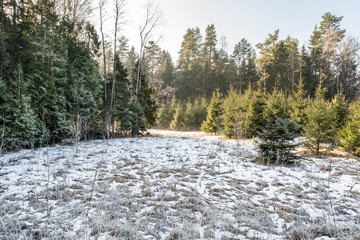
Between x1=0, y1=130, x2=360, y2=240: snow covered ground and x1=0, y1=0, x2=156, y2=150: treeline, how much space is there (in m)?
2.15

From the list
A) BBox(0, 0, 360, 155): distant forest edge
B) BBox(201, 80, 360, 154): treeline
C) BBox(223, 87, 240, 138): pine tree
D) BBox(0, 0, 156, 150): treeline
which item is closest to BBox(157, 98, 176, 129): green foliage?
BBox(0, 0, 360, 155): distant forest edge

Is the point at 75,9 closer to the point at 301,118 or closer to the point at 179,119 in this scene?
the point at 179,119

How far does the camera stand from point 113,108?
14.2m

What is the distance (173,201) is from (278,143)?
5.07 metres

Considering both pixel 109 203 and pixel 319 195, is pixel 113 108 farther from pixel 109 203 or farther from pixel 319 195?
pixel 319 195

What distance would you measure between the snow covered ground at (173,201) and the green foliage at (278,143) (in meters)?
0.60

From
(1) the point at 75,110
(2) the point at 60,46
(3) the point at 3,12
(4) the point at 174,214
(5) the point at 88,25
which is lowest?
(4) the point at 174,214

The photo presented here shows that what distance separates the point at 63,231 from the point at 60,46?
10.8m

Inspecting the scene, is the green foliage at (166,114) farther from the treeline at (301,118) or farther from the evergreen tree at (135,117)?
the evergreen tree at (135,117)

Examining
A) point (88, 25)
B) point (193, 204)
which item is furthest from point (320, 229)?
point (88, 25)

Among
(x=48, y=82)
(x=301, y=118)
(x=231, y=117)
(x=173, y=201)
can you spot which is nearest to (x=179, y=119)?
(x=231, y=117)

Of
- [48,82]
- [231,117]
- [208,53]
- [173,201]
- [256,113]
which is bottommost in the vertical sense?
[173,201]

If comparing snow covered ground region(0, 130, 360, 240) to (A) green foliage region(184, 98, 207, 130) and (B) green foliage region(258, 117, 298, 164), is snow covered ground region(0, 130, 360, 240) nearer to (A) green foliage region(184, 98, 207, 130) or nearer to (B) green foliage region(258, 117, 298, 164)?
(B) green foliage region(258, 117, 298, 164)

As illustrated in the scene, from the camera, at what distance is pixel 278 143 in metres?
6.91
